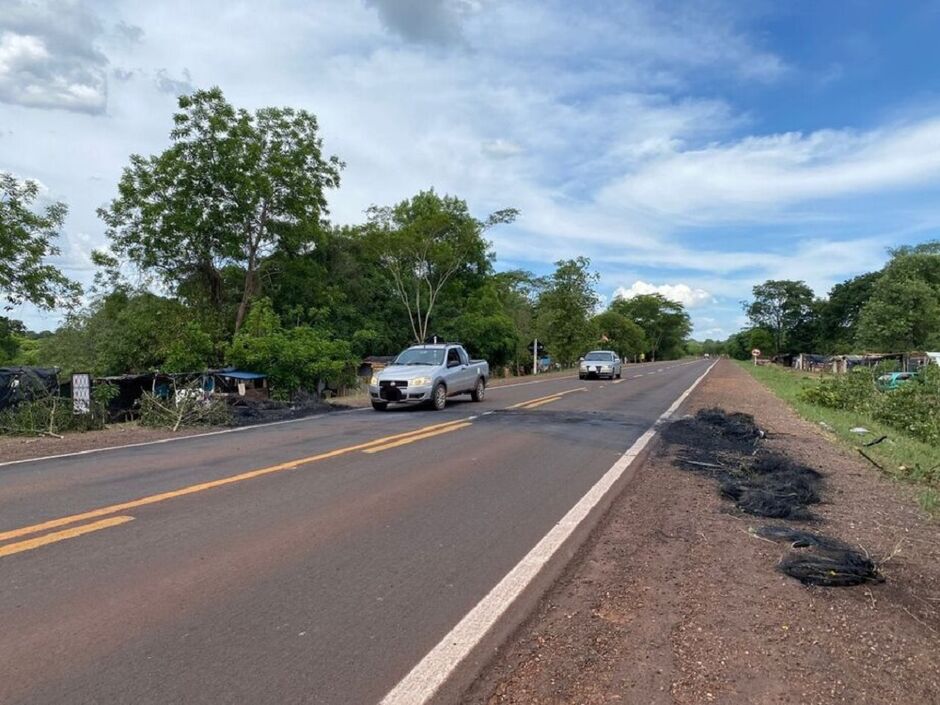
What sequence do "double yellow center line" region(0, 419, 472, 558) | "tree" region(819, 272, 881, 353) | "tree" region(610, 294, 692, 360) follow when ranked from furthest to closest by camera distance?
"tree" region(610, 294, 692, 360)
"tree" region(819, 272, 881, 353)
"double yellow center line" region(0, 419, 472, 558)

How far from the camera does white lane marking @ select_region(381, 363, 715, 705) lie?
334 centimetres

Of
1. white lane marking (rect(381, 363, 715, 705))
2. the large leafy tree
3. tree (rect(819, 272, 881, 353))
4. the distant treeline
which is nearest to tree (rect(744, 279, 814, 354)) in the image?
tree (rect(819, 272, 881, 353))

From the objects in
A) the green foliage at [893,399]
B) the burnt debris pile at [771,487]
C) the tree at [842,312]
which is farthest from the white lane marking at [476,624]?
the tree at [842,312]

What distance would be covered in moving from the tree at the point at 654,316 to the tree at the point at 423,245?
101017mm

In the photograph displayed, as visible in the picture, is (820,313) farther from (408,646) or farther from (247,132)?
(408,646)

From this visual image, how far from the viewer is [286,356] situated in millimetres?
20047

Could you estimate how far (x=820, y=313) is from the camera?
110688mm

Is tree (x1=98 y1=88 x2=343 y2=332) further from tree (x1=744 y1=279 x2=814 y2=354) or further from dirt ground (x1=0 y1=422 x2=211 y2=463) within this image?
tree (x1=744 y1=279 x2=814 y2=354)

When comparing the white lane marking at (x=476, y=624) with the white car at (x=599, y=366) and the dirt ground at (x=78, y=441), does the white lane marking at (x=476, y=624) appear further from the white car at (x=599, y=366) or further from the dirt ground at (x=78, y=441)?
the white car at (x=599, y=366)

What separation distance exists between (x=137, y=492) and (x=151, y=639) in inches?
163

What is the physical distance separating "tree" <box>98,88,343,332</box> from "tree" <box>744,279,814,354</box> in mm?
107048

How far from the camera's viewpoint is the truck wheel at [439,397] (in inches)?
698

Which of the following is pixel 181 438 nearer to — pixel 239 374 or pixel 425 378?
pixel 425 378

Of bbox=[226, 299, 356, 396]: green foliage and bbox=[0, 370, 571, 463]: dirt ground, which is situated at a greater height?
bbox=[226, 299, 356, 396]: green foliage
